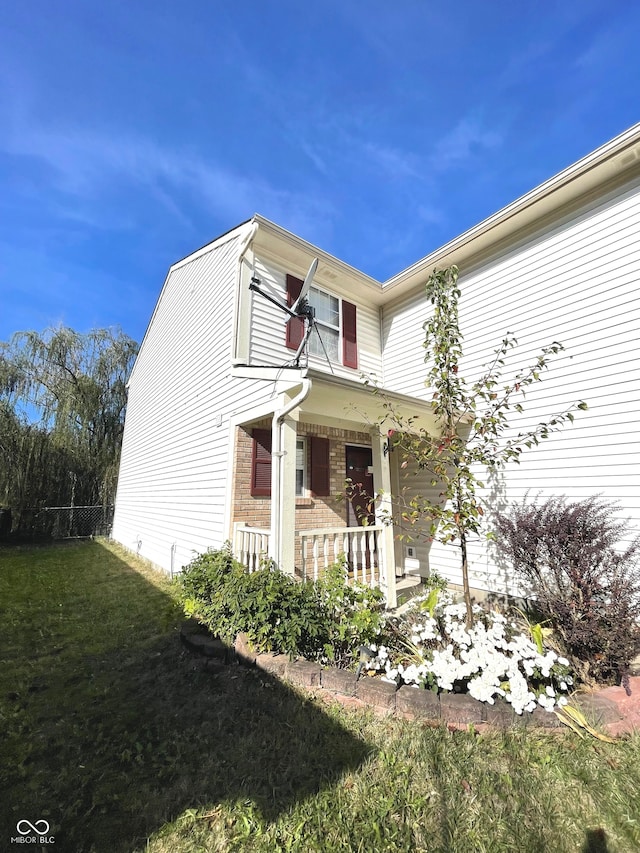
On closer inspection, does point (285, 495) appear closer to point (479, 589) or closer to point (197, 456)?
point (197, 456)

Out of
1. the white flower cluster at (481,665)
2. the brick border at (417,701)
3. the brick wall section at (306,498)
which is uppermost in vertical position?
the brick wall section at (306,498)

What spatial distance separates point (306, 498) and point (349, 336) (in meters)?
3.74

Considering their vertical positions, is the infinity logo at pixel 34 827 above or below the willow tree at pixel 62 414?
below

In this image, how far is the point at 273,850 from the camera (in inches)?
71.5

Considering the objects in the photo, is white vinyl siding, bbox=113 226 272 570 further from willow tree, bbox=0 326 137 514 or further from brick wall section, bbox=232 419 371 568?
willow tree, bbox=0 326 137 514

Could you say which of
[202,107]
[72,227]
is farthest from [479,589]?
[72,227]

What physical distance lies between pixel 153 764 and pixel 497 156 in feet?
35.7

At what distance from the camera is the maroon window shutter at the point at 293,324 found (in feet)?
22.9

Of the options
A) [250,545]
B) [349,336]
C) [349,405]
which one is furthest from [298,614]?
[349,336]

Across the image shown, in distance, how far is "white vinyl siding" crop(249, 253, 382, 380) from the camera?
6.45 meters

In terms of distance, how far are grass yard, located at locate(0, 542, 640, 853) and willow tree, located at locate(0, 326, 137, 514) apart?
39.9 ft

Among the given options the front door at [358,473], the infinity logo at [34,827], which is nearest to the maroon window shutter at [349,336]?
the front door at [358,473]

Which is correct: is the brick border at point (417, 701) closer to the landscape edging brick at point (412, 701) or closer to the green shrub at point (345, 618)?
the landscape edging brick at point (412, 701)

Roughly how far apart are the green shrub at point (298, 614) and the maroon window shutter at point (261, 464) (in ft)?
5.40
